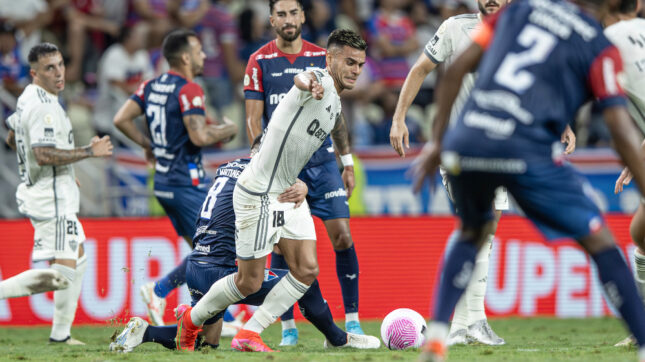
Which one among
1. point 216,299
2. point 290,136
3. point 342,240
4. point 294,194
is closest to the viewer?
point 290,136

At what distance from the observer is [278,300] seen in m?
6.23

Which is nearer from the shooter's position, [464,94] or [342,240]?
[464,94]

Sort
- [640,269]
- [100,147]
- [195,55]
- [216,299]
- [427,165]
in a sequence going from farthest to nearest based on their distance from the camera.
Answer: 1. [195,55]
2. [100,147]
3. [640,269]
4. [216,299]
5. [427,165]

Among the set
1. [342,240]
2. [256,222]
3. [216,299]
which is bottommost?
[216,299]

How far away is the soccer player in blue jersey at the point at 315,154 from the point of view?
7434mm

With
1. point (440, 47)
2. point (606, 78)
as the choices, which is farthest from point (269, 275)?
point (606, 78)

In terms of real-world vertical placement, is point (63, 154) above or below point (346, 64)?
below

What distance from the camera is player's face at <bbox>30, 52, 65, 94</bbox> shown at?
781 centimetres

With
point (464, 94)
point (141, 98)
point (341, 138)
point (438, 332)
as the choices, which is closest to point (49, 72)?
point (141, 98)

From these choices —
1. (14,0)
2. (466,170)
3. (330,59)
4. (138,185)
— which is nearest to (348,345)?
(330,59)

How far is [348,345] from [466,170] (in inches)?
114

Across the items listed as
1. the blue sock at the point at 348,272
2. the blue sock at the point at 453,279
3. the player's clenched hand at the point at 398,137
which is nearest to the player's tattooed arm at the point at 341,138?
the blue sock at the point at 348,272

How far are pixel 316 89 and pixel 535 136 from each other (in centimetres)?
189

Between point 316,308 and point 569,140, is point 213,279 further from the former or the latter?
point 569,140
